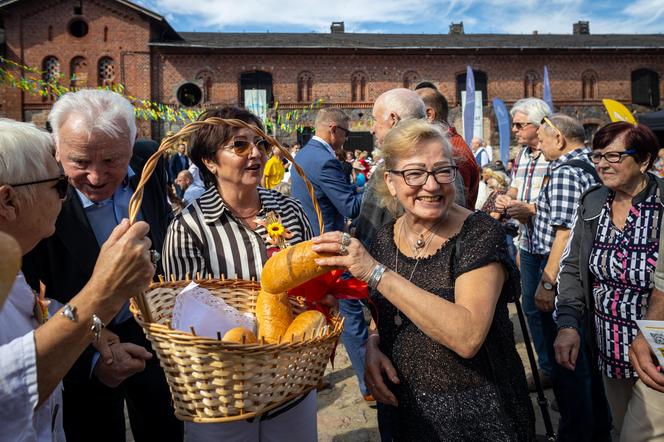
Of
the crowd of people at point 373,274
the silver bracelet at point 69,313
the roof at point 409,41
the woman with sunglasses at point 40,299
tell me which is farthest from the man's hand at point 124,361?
the roof at point 409,41

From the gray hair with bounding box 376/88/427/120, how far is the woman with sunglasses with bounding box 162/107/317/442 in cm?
113

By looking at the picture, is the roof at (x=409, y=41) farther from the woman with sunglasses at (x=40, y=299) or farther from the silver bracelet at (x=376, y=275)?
the silver bracelet at (x=376, y=275)

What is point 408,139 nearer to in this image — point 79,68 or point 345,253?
point 345,253

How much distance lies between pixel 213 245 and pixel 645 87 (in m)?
30.9

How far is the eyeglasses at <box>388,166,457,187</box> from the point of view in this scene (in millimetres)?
1832

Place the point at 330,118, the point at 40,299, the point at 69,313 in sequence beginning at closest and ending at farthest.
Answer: the point at 69,313 → the point at 40,299 → the point at 330,118

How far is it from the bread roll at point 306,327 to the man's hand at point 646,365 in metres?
1.45

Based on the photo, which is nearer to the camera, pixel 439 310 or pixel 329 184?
pixel 439 310

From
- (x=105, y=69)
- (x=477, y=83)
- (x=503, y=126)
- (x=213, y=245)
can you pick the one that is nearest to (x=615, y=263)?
(x=213, y=245)

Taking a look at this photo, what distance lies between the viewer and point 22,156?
1.46 m

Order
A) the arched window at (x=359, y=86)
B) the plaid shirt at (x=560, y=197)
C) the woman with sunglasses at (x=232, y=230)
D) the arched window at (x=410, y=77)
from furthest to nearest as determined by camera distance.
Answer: the arched window at (x=410, y=77) → the arched window at (x=359, y=86) → the plaid shirt at (x=560, y=197) → the woman with sunglasses at (x=232, y=230)

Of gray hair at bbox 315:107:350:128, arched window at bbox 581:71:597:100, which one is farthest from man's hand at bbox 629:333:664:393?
arched window at bbox 581:71:597:100

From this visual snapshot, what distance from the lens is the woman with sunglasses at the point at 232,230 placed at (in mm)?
2145

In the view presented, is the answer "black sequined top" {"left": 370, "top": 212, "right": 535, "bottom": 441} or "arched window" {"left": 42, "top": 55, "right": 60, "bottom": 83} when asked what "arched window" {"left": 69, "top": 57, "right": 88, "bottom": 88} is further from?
"black sequined top" {"left": 370, "top": 212, "right": 535, "bottom": 441}
